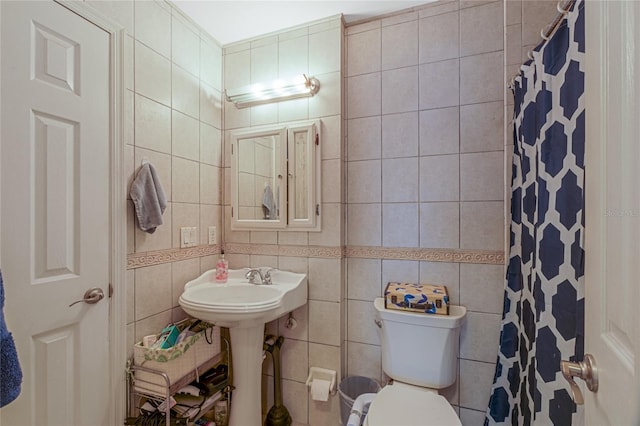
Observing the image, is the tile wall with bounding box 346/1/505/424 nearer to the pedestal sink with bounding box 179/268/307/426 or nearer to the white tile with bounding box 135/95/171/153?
the pedestal sink with bounding box 179/268/307/426

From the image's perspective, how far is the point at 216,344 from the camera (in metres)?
1.61

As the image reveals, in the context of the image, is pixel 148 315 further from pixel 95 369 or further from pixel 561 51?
pixel 561 51

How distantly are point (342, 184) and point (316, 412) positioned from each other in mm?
1374

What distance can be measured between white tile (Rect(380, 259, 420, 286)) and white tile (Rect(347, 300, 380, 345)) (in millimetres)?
141

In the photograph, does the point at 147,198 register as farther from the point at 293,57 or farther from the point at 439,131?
the point at 439,131

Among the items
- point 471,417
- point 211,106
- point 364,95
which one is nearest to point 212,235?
point 211,106

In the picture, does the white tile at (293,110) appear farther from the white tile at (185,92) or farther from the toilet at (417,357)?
the toilet at (417,357)

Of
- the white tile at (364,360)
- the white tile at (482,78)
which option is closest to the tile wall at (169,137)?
the white tile at (364,360)

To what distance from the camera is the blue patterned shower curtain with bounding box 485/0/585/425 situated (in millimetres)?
792

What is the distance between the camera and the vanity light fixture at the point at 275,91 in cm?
169

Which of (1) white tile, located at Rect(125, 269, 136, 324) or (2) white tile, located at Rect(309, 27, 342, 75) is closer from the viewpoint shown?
(1) white tile, located at Rect(125, 269, 136, 324)

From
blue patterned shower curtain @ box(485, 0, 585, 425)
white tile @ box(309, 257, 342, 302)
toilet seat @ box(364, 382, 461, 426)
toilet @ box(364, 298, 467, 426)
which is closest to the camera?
blue patterned shower curtain @ box(485, 0, 585, 425)

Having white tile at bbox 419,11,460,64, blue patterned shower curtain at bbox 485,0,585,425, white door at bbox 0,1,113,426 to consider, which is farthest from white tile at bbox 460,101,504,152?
white door at bbox 0,1,113,426

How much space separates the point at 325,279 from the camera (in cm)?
170
